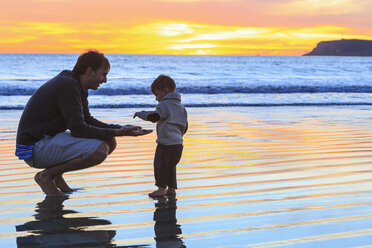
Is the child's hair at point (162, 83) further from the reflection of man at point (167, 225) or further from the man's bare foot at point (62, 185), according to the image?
the man's bare foot at point (62, 185)

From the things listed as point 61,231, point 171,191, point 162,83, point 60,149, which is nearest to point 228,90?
point 162,83

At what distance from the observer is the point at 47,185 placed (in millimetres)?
4395

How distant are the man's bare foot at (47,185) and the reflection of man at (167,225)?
2.80 ft

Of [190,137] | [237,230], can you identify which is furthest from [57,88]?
[190,137]

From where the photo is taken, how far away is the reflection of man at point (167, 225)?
311cm

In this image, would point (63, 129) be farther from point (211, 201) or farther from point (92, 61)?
point (211, 201)

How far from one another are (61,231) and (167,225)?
26.4 inches

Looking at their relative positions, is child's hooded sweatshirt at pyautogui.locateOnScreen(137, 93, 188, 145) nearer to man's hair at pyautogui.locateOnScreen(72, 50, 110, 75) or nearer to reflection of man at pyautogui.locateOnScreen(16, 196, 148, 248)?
man's hair at pyautogui.locateOnScreen(72, 50, 110, 75)

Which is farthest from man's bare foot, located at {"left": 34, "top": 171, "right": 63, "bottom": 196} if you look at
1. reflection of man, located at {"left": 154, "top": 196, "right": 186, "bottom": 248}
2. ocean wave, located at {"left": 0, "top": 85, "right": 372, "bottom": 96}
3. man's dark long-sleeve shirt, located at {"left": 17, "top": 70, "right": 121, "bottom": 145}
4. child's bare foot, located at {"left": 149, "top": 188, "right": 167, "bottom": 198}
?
ocean wave, located at {"left": 0, "top": 85, "right": 372, "bottom": 96}

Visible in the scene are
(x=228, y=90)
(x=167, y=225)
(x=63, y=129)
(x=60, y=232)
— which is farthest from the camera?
(x=228, y=90)

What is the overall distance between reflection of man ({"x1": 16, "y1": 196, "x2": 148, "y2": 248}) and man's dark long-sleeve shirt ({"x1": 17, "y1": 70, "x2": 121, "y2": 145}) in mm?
677

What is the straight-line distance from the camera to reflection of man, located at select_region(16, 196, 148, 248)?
3.09 meters

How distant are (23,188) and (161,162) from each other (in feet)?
3.93

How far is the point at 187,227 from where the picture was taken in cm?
342
